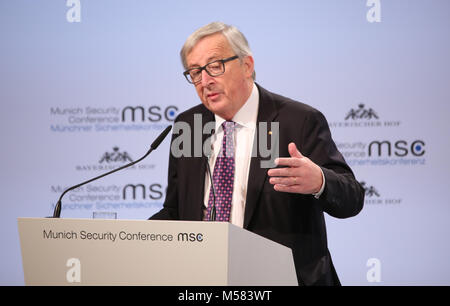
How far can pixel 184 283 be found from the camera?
1.66 metres

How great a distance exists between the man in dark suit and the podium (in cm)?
58

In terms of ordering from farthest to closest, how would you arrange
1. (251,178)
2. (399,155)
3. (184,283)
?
(399,155) < (251,178) < (184,283)

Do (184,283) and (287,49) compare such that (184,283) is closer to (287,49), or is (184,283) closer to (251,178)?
(251,178)

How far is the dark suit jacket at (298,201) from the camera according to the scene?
2.38m

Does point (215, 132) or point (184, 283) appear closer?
point (184, 283)

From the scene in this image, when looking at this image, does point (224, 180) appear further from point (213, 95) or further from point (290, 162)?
point (290, 162)

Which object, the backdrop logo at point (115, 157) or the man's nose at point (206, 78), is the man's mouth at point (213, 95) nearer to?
the man's nose at point (206, 78)

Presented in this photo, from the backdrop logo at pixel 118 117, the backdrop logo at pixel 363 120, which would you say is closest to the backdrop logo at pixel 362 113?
the backdrop logo at pixel 363 120

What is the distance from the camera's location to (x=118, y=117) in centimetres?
420

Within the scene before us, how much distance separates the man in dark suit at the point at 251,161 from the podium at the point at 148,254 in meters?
0.58

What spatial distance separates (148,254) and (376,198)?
275 centimetres

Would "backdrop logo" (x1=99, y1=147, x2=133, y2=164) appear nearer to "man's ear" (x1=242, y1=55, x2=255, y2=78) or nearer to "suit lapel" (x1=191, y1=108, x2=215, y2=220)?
"suit lapel" (x1=191, y1=108, x2=215, y2=220)
